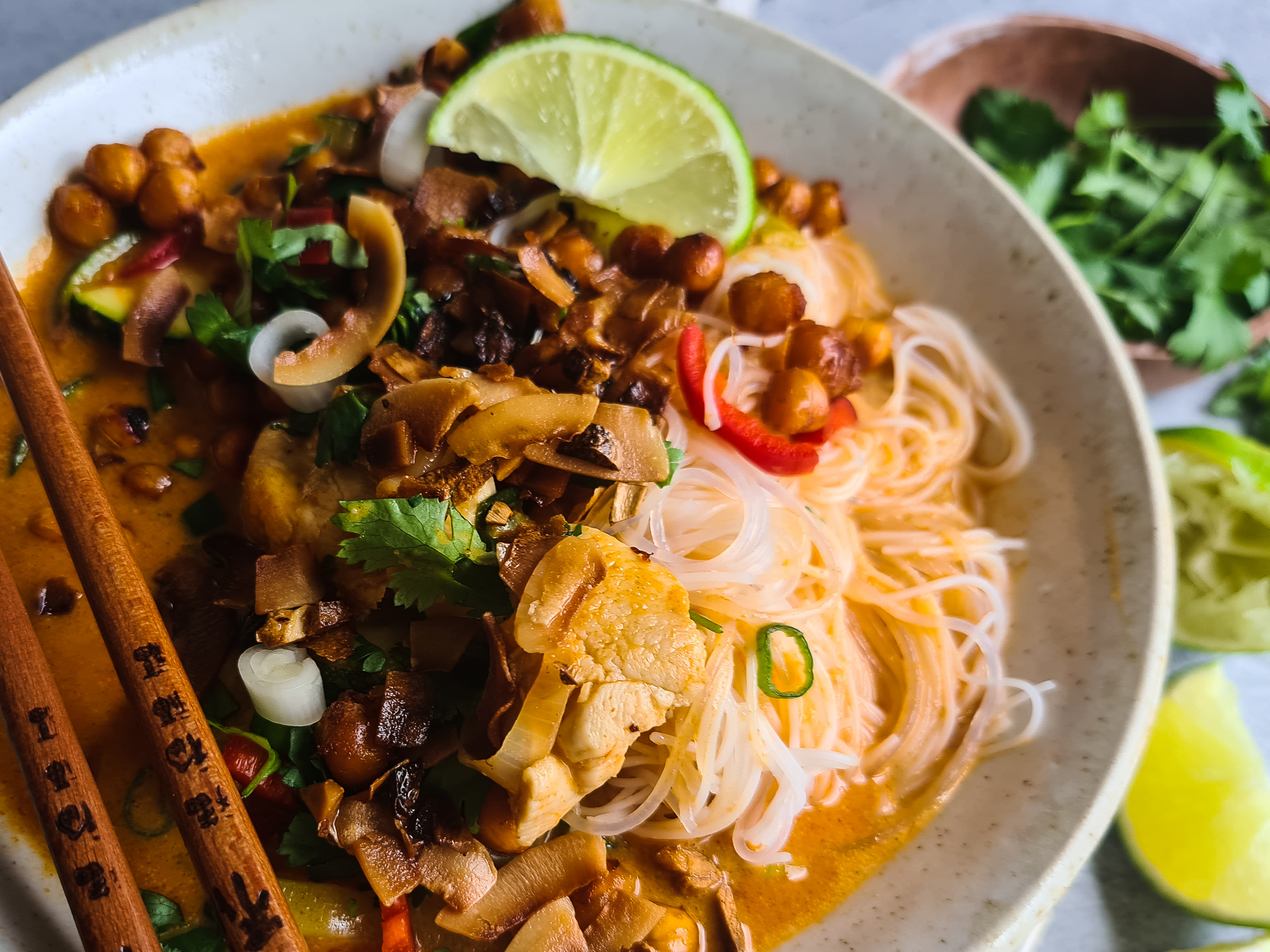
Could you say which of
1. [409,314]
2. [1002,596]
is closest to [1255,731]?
[1002,596]

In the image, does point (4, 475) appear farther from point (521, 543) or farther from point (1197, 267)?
point (1197, 267)

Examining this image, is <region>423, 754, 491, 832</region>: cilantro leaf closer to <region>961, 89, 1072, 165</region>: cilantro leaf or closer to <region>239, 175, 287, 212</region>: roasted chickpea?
<region>239, 175, 287, 212</region>: roasted chickpea

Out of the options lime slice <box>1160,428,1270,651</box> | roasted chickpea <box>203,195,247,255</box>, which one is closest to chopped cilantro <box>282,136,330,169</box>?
roasted chickpea <box>203,195,247,255</box>

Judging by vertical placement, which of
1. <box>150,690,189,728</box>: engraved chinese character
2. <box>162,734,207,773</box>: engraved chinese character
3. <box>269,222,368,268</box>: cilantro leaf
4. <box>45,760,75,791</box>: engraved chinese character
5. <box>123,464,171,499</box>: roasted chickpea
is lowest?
<box>162,734,207,773</box>: engraved chinese character

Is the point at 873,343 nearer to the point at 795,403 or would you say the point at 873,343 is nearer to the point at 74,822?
the point at 795,403

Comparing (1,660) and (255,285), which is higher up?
(255,285)

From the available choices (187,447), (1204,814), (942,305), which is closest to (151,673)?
(187,447)
